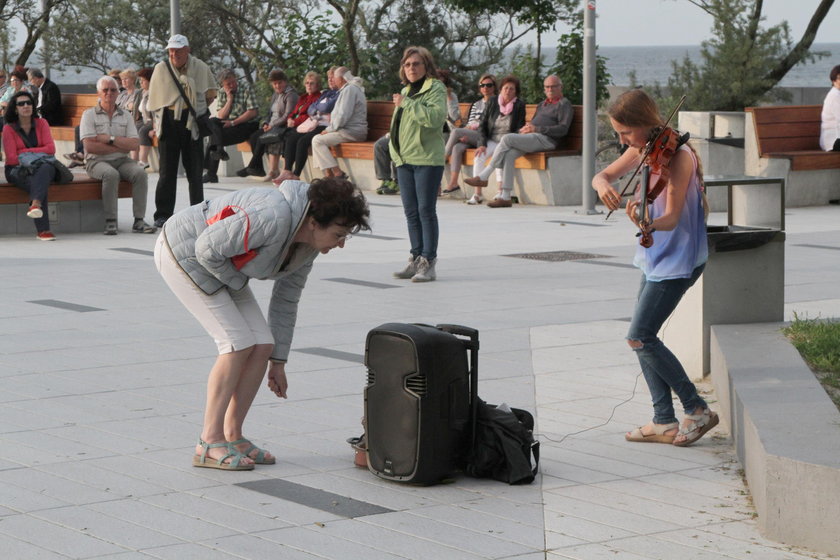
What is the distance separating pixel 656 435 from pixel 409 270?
17.0 feet

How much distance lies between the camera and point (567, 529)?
A: 16.3ft

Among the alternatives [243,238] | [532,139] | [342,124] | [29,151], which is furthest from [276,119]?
[243,238]

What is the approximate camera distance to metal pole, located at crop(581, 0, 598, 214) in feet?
53.4

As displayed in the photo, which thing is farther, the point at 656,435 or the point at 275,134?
the point at 275,134

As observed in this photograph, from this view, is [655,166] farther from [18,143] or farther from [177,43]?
[177,43]

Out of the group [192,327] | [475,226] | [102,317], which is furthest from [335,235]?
[475,226]

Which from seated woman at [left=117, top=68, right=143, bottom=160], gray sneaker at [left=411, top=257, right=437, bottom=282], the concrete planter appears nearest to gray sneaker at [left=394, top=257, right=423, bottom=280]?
gray sneaker at [left=411, top=257, right=437, bottom=282]

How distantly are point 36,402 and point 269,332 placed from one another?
1772mm

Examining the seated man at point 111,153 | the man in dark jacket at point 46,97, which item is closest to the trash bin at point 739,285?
the seated man at point 111,153

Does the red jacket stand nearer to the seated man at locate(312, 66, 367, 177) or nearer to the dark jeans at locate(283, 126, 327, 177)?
the seated man at locate(312, 66, 367, 177)

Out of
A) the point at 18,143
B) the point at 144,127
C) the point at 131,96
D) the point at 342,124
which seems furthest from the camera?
the point at 131,96

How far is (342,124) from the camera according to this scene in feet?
64.3

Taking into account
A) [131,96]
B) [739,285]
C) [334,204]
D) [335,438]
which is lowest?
[335,438]

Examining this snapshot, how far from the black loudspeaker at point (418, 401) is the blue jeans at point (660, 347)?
80 cm
